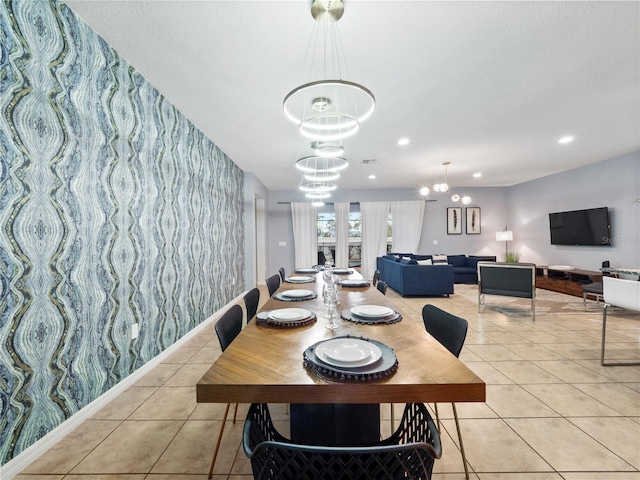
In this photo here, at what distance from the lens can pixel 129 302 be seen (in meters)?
2.26

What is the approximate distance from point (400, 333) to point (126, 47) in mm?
2655

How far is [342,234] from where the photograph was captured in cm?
780

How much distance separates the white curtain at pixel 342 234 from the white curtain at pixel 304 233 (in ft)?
1.99

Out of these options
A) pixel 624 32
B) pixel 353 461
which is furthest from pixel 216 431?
pixel 624 32

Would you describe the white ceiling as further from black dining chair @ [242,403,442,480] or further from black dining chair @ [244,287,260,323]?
black dining chair @ [242,403,442,480]

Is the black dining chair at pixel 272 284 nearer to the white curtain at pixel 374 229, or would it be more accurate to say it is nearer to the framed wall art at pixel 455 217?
the white curtain at pixel 374 229

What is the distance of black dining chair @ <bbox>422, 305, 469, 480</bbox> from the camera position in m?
1.37

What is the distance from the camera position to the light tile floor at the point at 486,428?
1.43m

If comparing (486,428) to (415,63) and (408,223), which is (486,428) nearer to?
(415,63)

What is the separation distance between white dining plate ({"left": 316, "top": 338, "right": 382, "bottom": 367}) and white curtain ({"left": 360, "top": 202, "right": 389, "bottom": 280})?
670 centimetres

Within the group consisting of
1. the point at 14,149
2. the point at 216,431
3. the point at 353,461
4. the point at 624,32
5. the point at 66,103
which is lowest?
the point at 216,431

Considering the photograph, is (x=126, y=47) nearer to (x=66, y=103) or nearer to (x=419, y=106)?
(x=66, y=103)

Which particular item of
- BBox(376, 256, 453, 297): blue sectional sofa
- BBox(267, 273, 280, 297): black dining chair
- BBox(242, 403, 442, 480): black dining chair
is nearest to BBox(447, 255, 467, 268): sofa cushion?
BBox(376, 256, 453, 297): blue sectional sofa

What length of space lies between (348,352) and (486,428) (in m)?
1.36
